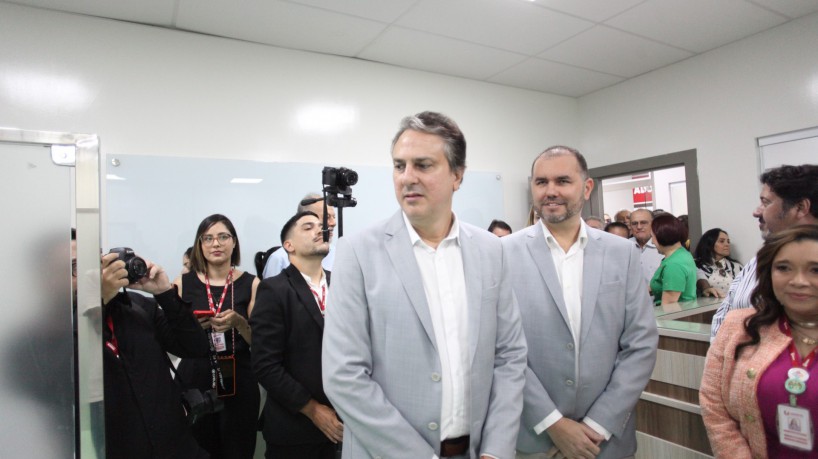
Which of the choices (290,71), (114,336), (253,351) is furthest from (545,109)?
(114,336)

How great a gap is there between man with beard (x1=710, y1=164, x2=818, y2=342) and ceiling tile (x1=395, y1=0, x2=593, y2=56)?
1958 millimetres

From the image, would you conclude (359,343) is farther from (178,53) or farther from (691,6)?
(691,6)

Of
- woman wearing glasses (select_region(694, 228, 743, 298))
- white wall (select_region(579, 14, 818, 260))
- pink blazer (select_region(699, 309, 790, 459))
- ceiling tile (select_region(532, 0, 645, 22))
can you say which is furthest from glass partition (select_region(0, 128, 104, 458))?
white wall (select_region(579, 14, 818, 260))

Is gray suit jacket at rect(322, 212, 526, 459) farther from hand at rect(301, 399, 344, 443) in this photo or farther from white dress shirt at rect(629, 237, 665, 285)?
white dress shirt at rect(629, 237, 665, 285)

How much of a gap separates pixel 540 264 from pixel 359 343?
72 centimetres

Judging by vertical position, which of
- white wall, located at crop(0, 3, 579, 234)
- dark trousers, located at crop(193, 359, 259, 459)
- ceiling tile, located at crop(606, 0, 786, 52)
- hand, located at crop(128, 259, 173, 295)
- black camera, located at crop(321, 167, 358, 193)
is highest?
ceiling tile, located at crop(606, 0, 786, 52)

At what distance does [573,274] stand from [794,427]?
73cm

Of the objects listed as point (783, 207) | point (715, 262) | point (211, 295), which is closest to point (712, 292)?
point (715, 262)

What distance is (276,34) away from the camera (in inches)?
134

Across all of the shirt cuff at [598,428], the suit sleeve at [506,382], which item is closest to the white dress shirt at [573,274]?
the shirt cuff at [598,428]

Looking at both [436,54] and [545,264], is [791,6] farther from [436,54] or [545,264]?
[545,264]

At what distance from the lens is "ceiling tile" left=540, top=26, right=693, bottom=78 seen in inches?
144

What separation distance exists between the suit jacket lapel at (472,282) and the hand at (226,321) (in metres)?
1.32

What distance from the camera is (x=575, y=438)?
1.41m
